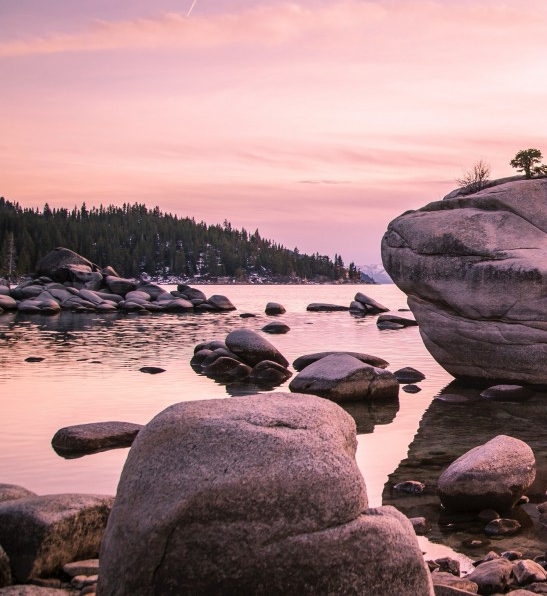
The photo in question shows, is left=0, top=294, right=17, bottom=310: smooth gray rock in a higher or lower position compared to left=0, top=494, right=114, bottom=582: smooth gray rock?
lower

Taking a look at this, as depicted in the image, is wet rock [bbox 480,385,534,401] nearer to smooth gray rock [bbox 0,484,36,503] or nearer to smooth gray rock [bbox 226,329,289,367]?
smooth gray rock [bbox 226,329,289,367]

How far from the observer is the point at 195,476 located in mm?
5902

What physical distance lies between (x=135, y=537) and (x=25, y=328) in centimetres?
3897

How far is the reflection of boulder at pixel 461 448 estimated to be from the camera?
9.66 m

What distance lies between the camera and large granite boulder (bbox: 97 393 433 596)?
5.73 meters

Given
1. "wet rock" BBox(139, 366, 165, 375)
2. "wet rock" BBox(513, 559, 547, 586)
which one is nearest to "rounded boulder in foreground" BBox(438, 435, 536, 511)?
"wet rock" BBox(513, 559, 547, 586)

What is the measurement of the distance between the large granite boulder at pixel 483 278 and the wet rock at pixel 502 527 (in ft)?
33.9

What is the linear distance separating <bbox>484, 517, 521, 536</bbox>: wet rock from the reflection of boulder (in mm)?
98

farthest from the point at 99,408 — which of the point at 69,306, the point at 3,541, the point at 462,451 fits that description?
the point at 69,306

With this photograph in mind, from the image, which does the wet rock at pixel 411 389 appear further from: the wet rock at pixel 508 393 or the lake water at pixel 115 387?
the wet rock at pixel 508 393

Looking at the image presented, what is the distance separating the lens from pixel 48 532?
746cm

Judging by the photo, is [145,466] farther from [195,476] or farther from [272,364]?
[272,364]

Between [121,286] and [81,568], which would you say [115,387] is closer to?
[81,568]

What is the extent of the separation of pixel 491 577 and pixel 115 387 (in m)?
14.9
